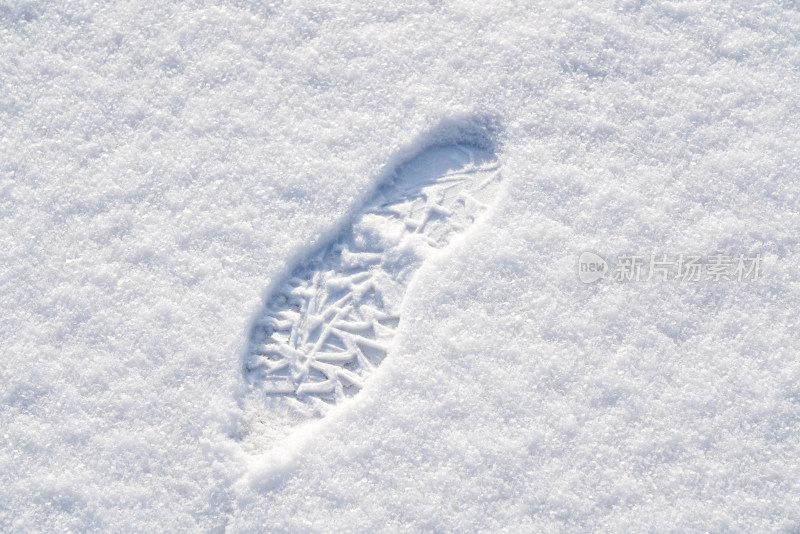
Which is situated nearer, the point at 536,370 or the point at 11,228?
the point at 536,370

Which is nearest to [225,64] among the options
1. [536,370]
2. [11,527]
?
[536,370]

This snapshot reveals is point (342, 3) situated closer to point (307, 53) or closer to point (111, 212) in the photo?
point (307, 53)

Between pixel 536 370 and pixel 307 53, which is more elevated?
pixel 307 53
